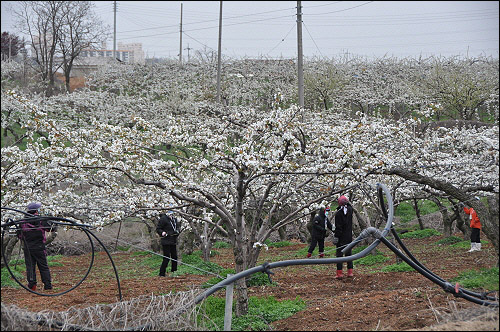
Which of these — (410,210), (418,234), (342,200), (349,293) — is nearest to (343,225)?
(342,200)

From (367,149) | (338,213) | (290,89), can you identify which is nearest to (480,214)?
(367,149)

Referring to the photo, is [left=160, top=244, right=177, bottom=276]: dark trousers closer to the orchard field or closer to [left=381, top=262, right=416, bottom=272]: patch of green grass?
the orchard field

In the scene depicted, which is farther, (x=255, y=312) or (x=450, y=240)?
(x=450, y=240)

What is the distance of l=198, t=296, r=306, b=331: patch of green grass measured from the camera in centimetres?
618

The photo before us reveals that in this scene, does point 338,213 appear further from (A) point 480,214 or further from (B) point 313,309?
(A) point 480,214

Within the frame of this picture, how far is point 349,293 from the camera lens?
26.0ft

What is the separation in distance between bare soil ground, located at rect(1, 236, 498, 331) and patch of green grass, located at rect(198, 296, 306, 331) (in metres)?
0.17

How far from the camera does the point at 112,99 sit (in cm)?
2625

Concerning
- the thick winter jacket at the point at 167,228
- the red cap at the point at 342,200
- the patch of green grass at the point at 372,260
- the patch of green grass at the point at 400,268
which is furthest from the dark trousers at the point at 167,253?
the patch of green grass at the point at 400,268

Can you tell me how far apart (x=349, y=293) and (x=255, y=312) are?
200 centimetres

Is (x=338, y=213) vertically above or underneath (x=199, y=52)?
underneath

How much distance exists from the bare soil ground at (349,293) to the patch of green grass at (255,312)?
171mm

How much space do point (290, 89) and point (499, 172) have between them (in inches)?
849

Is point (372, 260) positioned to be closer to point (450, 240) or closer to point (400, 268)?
point (400, 268)
